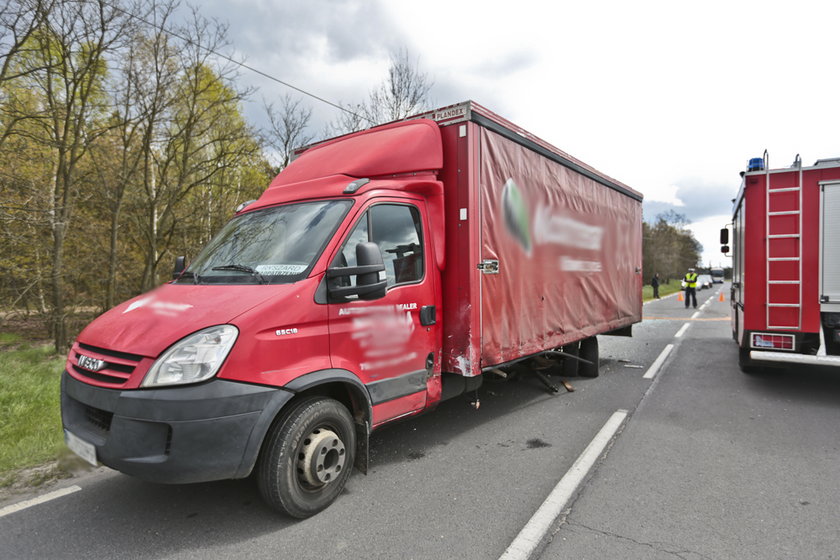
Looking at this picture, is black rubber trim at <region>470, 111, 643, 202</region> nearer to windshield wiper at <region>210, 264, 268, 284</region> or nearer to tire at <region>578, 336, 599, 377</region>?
windshield wiper at <region>210, 264, 268, 284</region>

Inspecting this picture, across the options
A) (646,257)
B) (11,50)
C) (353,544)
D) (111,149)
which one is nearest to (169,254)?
(111,149)

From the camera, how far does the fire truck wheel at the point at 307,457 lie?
9.58 ft

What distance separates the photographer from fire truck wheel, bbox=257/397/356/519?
Answer: 2.92 metres

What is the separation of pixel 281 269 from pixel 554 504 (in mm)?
2539

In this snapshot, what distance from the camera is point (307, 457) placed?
3.04 meters

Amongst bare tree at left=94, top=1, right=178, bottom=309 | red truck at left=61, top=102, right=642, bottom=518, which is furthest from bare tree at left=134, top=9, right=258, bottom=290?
red truck at left=61, top=102, right=642, bottom=518

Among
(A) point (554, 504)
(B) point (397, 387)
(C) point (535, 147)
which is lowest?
(A) point (554, 504)

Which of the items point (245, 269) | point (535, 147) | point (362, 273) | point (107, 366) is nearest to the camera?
point (107, 366)

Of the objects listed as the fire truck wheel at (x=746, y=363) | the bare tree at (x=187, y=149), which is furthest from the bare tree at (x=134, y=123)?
the fire truck wheel at (x=746, y=363)

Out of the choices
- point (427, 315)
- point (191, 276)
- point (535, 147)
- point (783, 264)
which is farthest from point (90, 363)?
point (783, 264)

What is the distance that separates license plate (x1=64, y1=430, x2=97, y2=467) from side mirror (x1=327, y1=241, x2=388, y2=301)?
66.3 inches

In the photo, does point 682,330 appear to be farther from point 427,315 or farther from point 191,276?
point 191,276

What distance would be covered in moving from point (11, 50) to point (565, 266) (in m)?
9.88

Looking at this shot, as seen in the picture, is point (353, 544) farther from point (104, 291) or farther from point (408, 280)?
point (104, 291)
